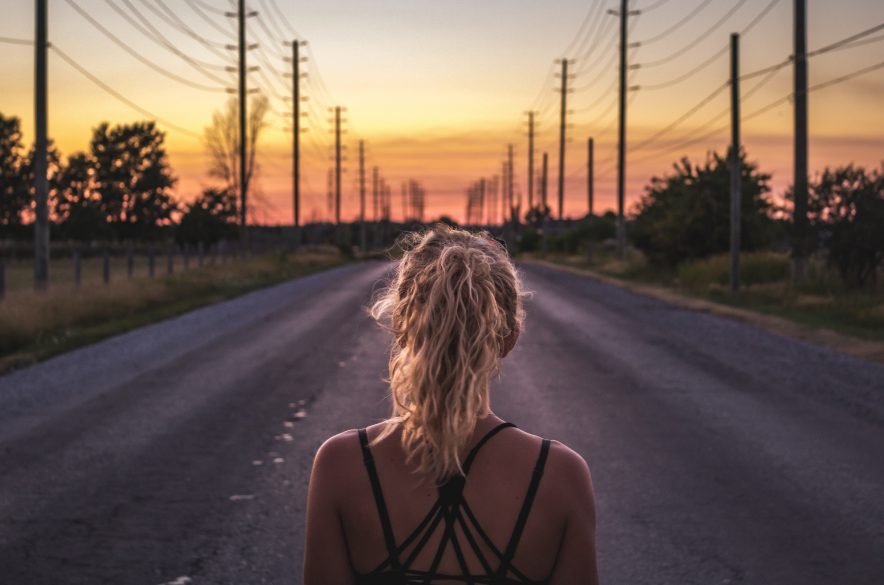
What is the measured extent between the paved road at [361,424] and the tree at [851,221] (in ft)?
32.6

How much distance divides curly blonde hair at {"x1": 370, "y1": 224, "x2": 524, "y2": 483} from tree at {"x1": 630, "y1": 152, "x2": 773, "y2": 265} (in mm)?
38619

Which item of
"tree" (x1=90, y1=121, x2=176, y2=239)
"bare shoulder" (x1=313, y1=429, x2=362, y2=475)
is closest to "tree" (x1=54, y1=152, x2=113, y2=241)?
"tree" (x1=90, y1=121, x2=176, y2=239)

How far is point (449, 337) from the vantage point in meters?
2.15

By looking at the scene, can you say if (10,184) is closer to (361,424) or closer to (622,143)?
(622,143)

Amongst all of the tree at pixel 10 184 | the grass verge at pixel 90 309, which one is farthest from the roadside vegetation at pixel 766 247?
the tree at pixel 10 184

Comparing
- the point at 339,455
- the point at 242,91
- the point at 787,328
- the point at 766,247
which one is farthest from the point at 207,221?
the point at 339,455

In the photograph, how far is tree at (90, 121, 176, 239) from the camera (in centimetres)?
11062

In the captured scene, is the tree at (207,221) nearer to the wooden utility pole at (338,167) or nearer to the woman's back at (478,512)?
the wooden utility pole at (338,167)

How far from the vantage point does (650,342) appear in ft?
58.8

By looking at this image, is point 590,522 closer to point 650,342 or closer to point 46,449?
point 46,449

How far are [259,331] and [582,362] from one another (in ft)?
23.8

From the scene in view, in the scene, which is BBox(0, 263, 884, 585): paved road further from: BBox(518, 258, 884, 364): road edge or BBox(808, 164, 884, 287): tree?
BBox(808, 164, 884, 287): tree

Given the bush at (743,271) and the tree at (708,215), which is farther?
the tree at (708,215)

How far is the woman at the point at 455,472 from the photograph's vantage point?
215 cm
